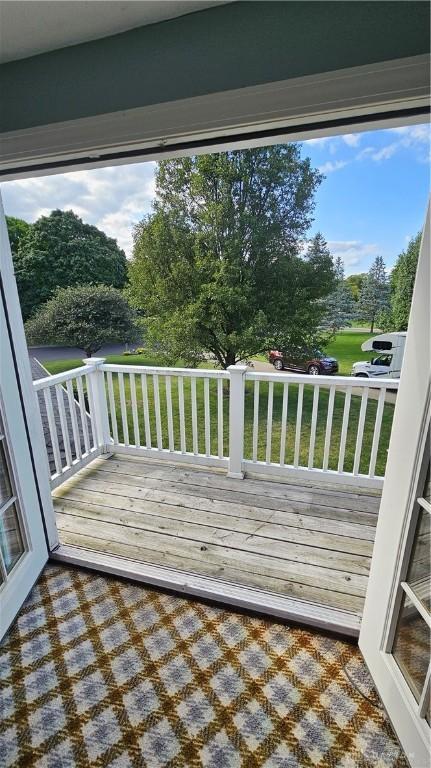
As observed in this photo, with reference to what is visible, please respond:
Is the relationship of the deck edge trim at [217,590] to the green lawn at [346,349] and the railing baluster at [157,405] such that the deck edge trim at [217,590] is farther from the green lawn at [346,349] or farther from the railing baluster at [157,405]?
the green lawn at [346,349]

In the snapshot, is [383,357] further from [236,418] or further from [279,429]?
[236,418]

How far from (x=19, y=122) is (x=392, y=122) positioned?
1215 mm

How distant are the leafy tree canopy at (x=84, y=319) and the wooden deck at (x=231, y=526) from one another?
Answer: 2.00 meters

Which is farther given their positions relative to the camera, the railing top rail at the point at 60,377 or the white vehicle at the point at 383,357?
the white vehicle at the point at 383,357

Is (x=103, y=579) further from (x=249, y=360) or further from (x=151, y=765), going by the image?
(x=249, y=360)

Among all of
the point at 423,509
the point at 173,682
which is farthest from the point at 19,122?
the point at 173,682

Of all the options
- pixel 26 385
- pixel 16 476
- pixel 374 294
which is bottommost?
pixel 16 476

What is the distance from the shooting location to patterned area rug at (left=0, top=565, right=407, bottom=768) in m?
0.99

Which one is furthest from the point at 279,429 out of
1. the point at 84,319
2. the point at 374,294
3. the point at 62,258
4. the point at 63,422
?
the point at 62,258

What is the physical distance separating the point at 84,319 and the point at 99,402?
1816mm

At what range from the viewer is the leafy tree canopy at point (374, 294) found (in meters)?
3.63

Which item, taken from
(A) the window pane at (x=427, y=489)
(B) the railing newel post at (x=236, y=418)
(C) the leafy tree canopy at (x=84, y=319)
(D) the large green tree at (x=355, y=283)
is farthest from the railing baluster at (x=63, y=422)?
(D) the large green tree at (x=355, y=283)

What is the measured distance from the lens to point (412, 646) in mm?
982

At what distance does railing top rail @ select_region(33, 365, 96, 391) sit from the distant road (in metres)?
1.28
